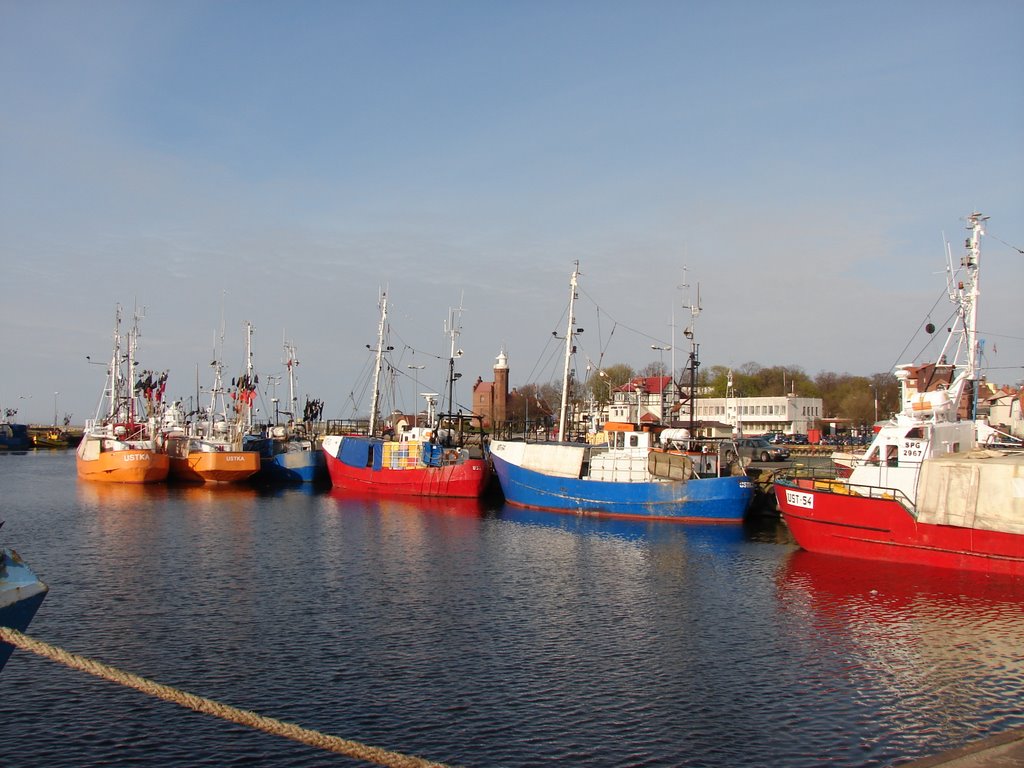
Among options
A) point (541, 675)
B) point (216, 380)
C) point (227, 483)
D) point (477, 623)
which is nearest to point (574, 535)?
point (477, 623)

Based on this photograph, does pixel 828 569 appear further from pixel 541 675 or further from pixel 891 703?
pixel 541 675

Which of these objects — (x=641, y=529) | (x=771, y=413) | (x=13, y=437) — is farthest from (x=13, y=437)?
(x=641, y=529)

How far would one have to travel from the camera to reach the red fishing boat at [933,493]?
85.7 feet

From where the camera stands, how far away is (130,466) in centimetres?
6322

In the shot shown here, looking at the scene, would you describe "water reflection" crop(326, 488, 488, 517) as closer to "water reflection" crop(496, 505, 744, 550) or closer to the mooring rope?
"water reflection" crop(496, 505, 744, 550)

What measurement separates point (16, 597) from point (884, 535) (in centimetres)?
2652

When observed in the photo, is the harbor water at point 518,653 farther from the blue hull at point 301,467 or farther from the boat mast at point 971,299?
the blue hull at point 301,467

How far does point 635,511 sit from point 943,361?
51.8 feet

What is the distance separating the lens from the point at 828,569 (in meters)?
28.8

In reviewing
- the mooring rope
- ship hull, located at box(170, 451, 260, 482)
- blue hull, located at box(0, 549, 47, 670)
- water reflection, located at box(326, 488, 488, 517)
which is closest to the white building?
water reflection, located at box(326, 488, 488, 517)

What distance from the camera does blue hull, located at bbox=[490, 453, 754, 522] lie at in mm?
40438

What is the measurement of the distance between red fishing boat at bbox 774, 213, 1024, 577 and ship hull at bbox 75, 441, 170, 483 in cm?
4818

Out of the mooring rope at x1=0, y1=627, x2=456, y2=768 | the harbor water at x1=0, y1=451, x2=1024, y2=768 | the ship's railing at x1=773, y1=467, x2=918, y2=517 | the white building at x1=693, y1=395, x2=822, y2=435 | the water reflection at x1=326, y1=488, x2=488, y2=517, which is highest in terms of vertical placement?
the white building at x1=693, y1=395, x2=822, y2=435

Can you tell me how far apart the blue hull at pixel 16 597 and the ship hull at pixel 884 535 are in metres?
26.0
